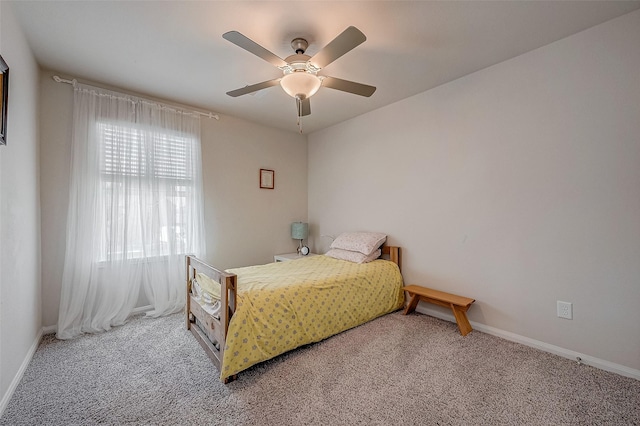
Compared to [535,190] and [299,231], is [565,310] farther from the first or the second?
[299,231]

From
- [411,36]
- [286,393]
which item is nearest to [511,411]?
[286,393]

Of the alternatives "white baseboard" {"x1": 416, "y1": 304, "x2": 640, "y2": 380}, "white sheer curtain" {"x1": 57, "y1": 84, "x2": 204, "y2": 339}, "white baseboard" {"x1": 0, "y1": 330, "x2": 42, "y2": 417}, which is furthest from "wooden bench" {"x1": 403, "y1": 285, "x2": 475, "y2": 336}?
"white baseboard" {"x1": 0, "y1": 330, "x2": 42, "y2": 417}

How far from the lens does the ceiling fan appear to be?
1577 millimetres

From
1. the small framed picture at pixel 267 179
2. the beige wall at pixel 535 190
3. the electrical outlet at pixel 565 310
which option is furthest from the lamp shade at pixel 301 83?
the electrical outlet at pixel 565 310

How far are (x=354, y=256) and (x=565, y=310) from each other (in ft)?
6.20

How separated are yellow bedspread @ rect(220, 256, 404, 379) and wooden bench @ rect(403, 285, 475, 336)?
10.2 inches

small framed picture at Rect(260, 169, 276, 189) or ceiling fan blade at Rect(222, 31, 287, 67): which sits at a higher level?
ceiling fan blade at Rect(222, 31, 287, 67)

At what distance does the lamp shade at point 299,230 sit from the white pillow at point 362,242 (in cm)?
74

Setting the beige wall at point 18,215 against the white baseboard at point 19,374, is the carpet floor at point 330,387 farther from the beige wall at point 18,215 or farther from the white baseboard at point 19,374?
the beige wall at point 18,215

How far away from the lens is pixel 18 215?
1.86 m

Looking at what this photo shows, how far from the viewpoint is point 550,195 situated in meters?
2.18

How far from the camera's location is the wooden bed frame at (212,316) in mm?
1854

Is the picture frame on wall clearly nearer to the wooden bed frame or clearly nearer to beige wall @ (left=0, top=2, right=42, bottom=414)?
beige wall @ (left=0, top=2, right=42, bottom=414)

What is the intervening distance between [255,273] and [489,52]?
2835mm
